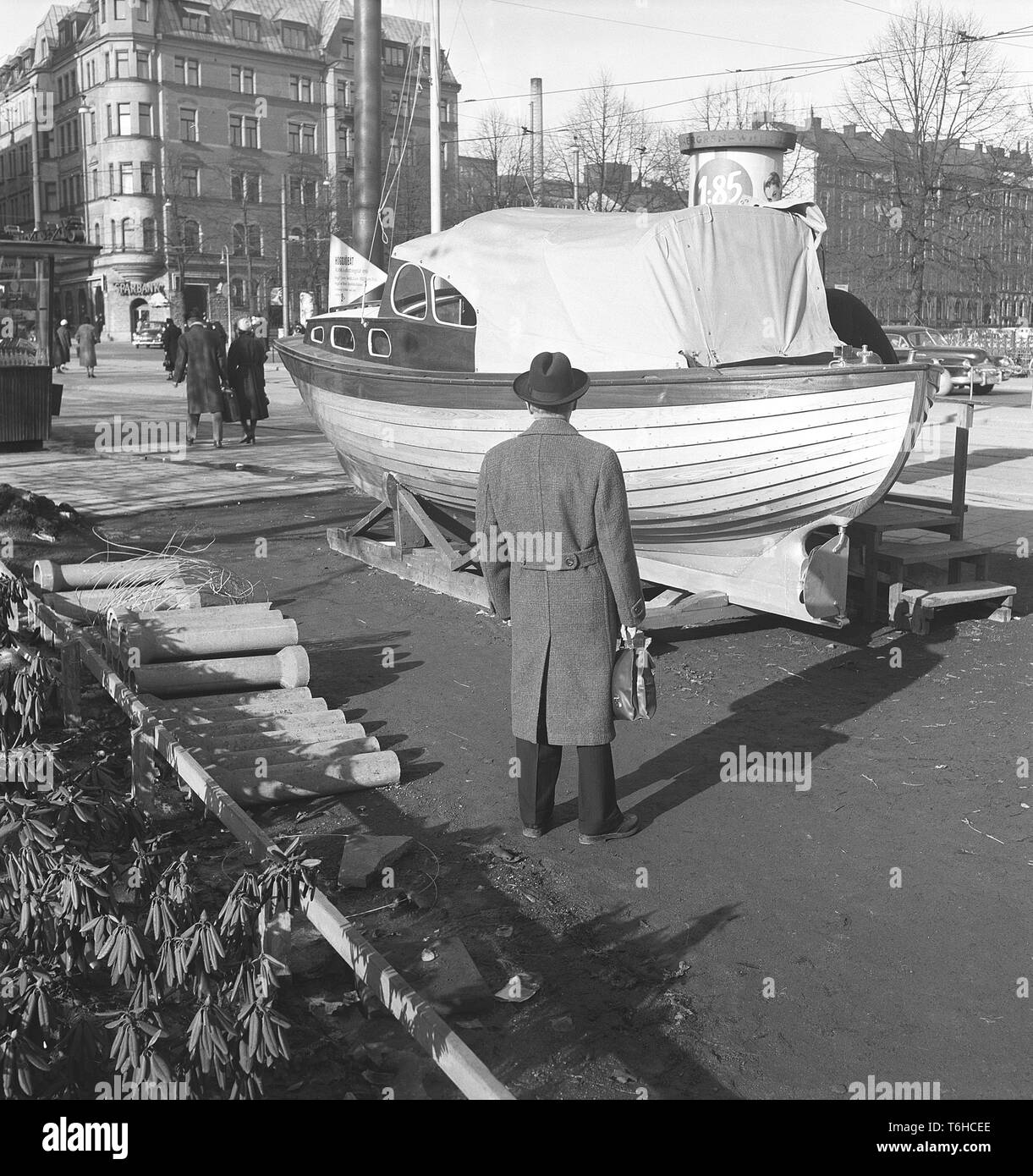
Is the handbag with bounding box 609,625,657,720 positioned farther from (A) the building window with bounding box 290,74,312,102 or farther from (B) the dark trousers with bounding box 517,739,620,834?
(A) the building window with bounding box 290,74,312,102

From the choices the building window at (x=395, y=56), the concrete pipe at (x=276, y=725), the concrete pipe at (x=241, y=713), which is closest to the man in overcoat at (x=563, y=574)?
the concrete pipe at (x=276, y=725)

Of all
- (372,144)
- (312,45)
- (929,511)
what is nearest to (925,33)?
(372,144)

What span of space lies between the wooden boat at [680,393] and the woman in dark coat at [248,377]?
8.99 m

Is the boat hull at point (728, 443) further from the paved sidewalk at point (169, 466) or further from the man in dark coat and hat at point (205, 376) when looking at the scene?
the man in dark coat and hat at point (205, 376)

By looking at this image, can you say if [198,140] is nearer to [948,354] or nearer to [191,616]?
[948,354]

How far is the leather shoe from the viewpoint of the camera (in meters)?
5.28

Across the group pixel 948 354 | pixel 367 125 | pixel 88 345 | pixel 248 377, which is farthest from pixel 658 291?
pixel 88 345

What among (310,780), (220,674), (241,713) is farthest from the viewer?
(220,674)

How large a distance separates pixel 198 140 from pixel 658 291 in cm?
7712

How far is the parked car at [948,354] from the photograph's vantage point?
1310 inches

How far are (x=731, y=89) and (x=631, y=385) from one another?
41.6 metres

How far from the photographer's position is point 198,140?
7850 centimetres

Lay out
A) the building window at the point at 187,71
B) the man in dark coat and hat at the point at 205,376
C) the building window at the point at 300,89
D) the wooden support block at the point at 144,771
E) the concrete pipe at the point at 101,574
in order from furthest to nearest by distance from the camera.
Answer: the building window at the point at 300,89
the building window at the point at 187,71
the man in dark coat and hat at the point at 205,376
the concrete pipe at the point at 101,574
the wooden support block at the point at 144,771

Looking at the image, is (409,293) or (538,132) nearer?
(409,293)
